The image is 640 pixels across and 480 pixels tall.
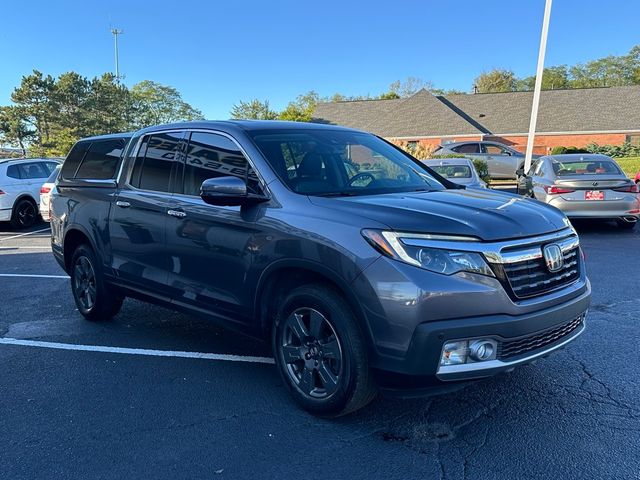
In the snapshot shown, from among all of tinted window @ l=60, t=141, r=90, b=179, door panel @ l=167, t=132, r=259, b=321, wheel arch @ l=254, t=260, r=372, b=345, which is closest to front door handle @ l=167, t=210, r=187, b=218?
door panel @ l=167, t=132, r=259, b=321

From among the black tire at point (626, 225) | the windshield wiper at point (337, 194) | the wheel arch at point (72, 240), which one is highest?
the windshield wiper at point (337, 194)

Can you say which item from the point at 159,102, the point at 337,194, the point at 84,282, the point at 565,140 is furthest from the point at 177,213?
the point at 159,102

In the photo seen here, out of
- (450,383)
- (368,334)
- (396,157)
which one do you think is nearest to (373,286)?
(368,334)

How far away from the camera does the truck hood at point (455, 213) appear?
2932 mm

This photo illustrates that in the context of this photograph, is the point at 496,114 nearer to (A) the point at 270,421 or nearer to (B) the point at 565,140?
(B) the point at 565,140

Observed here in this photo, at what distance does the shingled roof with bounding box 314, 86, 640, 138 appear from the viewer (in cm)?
3812

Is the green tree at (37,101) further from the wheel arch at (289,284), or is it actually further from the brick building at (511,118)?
the wheel arch at (289,284)

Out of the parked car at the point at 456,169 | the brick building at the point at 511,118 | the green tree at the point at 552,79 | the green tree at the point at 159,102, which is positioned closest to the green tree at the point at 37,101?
the green tree at the point at 159,102

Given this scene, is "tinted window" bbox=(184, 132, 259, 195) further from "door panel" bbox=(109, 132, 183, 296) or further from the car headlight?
the car headlight

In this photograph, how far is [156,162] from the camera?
4648 millimetres

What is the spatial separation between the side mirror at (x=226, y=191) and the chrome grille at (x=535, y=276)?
167 cm

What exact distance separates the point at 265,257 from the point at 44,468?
1.72 meters

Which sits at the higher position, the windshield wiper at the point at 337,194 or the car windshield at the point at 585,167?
the windshield wiper at the point at 337,194

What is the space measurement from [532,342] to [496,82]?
8521 centimetres
